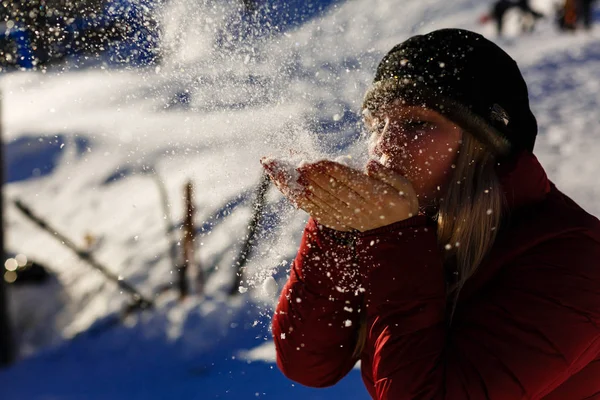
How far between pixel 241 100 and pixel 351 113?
1.41ft

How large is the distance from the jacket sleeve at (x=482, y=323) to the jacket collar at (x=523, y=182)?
0.49ft

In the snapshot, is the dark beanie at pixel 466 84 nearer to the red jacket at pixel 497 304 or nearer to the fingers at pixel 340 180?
the red jacket at pixel 497 304

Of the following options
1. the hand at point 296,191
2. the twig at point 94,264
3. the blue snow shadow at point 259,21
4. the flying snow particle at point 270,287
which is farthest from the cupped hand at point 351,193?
the twig at point 94,264

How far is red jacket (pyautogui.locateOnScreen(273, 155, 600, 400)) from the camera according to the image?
102cm

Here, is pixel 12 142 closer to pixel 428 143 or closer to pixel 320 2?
pixel 320 2

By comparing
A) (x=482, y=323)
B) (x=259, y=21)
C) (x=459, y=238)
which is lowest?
(x=482, y=323)

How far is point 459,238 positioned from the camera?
1232 millimetres

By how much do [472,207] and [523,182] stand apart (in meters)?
0.14

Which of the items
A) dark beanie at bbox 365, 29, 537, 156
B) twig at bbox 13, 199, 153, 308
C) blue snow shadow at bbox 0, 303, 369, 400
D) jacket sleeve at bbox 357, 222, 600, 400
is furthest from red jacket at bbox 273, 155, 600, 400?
twig at bbox 13, 199, 153, 308

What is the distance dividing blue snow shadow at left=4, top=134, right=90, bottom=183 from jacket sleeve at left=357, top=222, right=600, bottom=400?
437 inches

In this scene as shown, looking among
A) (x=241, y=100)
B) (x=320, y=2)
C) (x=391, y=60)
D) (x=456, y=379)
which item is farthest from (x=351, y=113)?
(x=456, y=379)

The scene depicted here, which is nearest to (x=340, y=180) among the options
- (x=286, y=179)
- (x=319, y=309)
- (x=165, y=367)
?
(x=286, y=179)

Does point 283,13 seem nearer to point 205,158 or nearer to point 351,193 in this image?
point 351,193

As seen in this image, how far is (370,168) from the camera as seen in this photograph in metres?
1.10
